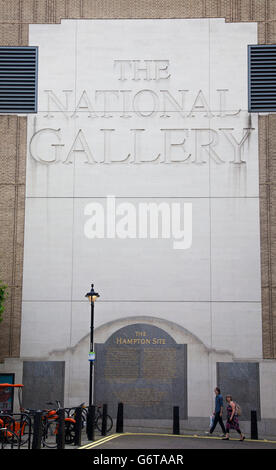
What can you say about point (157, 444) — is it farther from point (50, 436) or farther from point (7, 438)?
point (50, 436)

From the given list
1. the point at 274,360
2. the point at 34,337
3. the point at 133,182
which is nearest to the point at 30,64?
the point at 133,182

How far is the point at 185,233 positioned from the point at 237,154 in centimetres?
416

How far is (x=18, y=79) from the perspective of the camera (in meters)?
29.8

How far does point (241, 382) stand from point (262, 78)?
13.1 metres

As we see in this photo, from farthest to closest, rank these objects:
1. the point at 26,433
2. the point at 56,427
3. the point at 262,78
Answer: the point at 262,78
the point at 26,433
the point at 56,427

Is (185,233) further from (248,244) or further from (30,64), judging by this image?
(30,64)

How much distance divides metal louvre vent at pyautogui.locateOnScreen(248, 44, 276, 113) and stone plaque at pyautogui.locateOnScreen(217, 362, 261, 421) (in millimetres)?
10983

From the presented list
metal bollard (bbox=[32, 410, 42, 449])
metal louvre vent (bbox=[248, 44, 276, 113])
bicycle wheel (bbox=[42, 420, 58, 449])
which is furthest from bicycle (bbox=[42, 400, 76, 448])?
metal louvre vent (bbox=[248, 44, 276, 113])

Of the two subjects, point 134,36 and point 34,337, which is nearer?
point 34,337

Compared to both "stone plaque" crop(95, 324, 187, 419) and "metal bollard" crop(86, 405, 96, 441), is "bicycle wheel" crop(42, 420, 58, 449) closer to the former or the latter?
"metal bollard" crop(86, 405, 96, 441)

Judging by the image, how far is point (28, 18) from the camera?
99.3 ft

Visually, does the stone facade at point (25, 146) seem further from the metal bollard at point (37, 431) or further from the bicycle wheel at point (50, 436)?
the metal bollard at point (37, 431)

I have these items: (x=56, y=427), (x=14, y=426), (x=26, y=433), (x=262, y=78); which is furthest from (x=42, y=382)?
(x=262, y=78)

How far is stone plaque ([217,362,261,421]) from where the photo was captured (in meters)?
27.4
